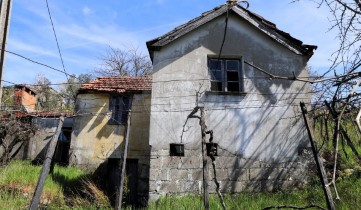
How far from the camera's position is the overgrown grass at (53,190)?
36.1ft

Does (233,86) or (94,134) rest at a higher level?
(233,86)

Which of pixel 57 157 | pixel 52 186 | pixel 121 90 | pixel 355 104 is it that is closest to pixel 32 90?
pixel 57 157

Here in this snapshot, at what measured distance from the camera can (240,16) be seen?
41.1 ft

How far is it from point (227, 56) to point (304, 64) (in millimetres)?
2741

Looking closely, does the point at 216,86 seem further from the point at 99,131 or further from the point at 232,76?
the point at 99,131

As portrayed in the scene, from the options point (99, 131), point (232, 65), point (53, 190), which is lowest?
point (53, 190)

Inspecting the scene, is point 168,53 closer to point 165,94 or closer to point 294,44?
point 165,94

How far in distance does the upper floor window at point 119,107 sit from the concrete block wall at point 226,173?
570 cm

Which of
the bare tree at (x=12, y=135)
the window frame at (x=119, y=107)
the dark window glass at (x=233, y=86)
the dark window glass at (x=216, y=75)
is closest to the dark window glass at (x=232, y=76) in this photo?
the dark window glass at (x=233, y=86)

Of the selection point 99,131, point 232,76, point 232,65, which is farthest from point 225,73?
point 99,131

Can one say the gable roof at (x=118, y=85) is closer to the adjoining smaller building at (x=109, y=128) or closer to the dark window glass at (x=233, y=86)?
the adjoining smaller building at (x=109, y=128)

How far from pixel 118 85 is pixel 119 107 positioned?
1161 millimetres

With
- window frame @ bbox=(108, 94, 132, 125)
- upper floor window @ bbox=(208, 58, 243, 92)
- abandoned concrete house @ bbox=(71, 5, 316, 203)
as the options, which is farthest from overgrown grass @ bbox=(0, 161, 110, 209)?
upper floor window @ bbox=(208, 58, 243, 92)

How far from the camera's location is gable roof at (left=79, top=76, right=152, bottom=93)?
1662 cm
